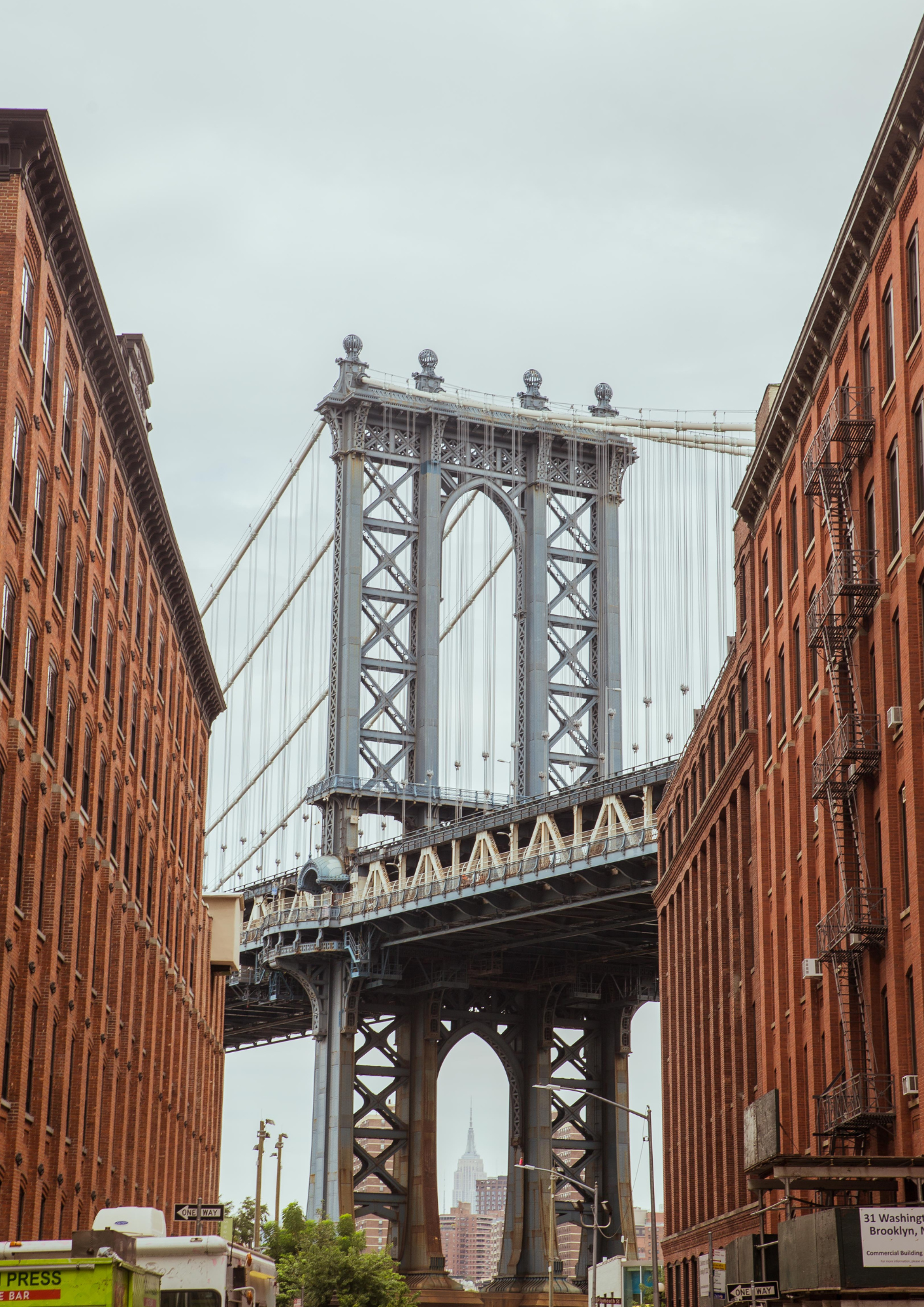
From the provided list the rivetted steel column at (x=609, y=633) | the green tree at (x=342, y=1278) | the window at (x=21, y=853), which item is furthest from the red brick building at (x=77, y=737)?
the rivetted steel column at (x=609, y=633)

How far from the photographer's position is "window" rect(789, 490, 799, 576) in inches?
1873

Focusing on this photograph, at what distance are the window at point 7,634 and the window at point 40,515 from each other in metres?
2.75

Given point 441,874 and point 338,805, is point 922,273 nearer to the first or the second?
point 441,874

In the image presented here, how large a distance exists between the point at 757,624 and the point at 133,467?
17.8m

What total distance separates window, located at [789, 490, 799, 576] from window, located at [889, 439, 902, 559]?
30.1 feet

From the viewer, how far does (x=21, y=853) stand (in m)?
41.2

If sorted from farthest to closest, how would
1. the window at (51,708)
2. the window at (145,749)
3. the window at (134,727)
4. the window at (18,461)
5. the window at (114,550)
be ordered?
the window at (145,749)
the window at (134,727)
the window at (114,550)
the window at (51,708)
the window at (18,461)

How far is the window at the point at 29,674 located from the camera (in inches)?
1614

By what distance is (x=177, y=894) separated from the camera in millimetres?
73125

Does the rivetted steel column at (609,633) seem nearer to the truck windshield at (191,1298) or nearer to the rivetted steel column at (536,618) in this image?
the rivetted steel column at (536,618)

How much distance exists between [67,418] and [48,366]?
2.95m

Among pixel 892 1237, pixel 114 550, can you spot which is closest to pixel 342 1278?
pixel 114 550

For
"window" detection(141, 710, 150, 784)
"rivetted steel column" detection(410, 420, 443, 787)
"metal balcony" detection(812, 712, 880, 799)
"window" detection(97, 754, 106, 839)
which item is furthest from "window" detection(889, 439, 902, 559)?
"rivetted steel column" detection(410, 420, 443, 787)

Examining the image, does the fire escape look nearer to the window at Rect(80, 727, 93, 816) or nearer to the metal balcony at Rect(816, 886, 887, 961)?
the metal balcony at Rect(816, 886, 887, 961)
